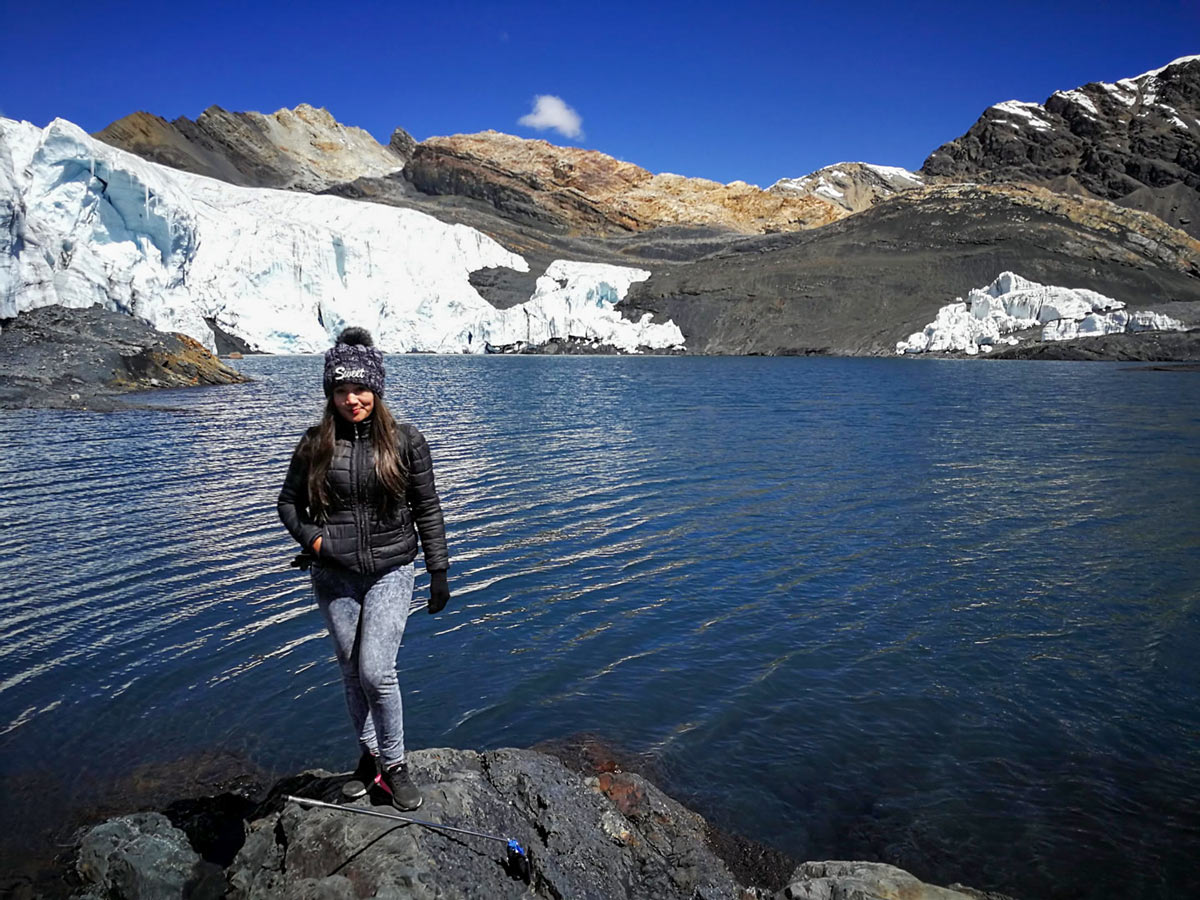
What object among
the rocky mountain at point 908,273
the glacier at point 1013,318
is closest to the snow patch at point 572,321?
the rocky mountain at point 908,273

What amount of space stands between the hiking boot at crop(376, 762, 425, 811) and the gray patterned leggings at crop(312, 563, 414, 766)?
0.16 ft

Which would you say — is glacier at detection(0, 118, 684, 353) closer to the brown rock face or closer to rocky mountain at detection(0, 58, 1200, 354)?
rocky mountain at detection(0, 58, 1200, 354)

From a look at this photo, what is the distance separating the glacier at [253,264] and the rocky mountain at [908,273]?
254 inches

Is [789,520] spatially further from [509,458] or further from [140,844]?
[140,844]

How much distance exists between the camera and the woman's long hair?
137 inches

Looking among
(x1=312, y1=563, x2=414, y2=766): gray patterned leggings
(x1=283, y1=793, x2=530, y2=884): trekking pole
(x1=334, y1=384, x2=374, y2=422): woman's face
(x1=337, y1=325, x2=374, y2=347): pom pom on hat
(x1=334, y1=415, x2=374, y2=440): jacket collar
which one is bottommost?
(x1=283, y1=793, x2=530, y2=884): trekking pole

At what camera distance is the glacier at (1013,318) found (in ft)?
230

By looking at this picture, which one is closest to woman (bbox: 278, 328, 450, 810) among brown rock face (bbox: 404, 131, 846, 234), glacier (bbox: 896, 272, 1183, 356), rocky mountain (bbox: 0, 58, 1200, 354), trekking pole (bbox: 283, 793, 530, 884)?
trekking pole (bbox: 283, 793, 530, 884)

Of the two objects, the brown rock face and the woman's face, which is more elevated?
the brown rock face

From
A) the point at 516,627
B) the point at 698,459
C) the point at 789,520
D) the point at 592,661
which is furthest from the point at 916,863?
the point at 698,459

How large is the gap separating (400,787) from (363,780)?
28 cm

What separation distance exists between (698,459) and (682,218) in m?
172

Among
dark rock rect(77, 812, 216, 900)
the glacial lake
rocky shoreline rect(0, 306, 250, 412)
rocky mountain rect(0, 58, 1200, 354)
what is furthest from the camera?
rocky mountain rect(0, 58, 1200, 354)

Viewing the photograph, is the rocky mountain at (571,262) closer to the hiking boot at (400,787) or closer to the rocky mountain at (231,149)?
the rocky mountain at (231,149)
